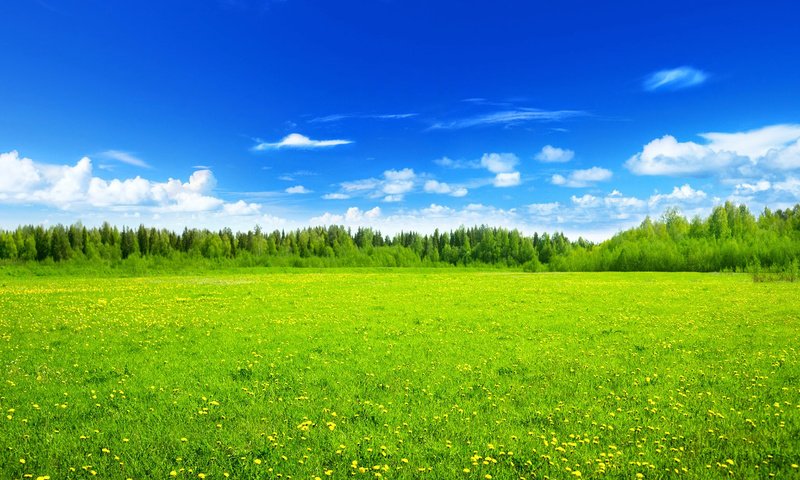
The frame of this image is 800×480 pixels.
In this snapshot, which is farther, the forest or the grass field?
the forest

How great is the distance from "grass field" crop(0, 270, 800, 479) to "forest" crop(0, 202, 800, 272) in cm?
6408

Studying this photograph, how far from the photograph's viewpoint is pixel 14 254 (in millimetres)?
130625

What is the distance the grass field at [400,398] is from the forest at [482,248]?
64083 millimetres

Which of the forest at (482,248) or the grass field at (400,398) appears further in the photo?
the forest at (482,248)

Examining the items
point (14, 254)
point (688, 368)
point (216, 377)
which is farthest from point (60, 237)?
point (688, 368)

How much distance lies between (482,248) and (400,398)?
174193 mm

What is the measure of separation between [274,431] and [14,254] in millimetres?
158376

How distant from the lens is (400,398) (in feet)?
40.0

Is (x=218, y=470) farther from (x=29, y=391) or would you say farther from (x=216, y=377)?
(x=29, y=391)

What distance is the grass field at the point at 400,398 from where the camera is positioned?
28.8ft

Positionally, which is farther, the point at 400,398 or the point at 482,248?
the point at 482,248

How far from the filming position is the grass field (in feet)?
28.8

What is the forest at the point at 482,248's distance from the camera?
327 feet

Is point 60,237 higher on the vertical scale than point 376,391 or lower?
higher
